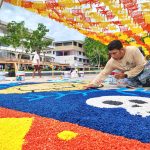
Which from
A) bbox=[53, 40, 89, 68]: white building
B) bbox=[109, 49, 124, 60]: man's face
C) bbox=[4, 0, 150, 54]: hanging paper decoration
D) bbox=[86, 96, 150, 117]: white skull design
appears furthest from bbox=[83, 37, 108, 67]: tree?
bbox=[86, 96, 150, 117]: white skull design

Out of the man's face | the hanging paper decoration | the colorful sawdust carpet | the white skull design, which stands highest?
the hanging paper decoration

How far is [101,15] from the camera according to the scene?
9750mm

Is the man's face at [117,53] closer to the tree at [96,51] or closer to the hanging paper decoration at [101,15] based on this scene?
the hanging paper decoration at [101,15]

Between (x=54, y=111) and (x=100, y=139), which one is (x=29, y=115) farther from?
(x=100, y=139)

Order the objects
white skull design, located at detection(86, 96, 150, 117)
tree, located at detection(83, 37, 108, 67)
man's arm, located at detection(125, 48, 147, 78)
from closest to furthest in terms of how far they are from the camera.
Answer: white skull design, located at detection(86, 96, 150, 117) < man's arm, located at detection(125, 48, 147, 78) < tree, located at detection(83, 37, 108, 67)

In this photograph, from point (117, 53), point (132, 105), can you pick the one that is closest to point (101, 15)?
point (117, 53)

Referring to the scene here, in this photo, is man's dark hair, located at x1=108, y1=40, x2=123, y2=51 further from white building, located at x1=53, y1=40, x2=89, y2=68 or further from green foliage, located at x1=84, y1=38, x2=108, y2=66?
white building, located at x1=53, y1=40, x2=89, y2=68

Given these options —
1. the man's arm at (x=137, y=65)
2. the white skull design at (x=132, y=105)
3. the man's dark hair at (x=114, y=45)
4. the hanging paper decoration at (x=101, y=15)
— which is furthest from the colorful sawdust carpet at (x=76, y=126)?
the hanging paper decoration at (x=101, y=15)

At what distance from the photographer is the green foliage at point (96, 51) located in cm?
5291

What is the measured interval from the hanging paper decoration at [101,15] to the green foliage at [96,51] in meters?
39.7

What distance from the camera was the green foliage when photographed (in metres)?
52.9

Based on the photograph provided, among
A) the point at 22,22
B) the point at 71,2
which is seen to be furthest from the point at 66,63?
the point at 71,2

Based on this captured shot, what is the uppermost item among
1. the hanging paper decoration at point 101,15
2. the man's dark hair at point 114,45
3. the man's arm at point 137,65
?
the hanging paper decoration at point 101,15

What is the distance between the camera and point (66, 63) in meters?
58.3
